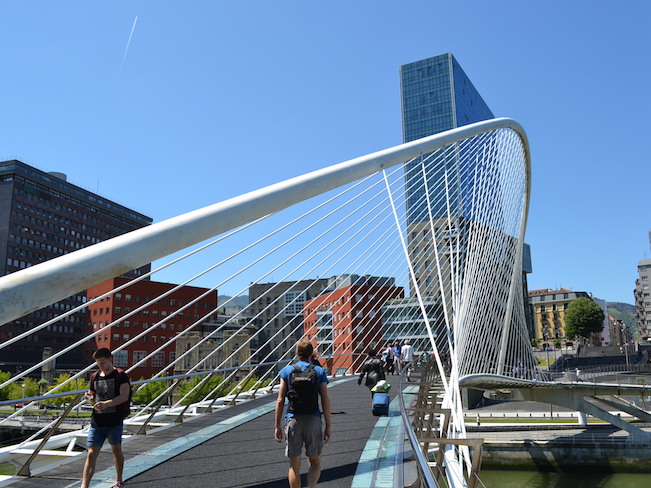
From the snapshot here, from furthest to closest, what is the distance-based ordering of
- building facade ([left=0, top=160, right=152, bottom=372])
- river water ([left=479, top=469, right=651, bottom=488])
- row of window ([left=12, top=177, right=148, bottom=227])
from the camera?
row of window ([left=12, top=177, right=148, bottom=227]) < building facade ([left=0, top=160, right=152, bottom=372]) < river water ([left=479, top=469, right=651, bottom=488])

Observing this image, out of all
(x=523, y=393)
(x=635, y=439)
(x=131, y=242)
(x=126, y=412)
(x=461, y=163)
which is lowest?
(x=635, y=439)

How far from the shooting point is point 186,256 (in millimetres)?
6668

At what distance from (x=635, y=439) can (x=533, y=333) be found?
317 ft

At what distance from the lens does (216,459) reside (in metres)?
5.67

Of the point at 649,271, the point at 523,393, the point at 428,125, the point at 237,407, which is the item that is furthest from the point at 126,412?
the point at 649,271

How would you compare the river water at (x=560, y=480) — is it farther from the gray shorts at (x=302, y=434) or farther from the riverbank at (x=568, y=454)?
the gray shorts at (x=302, y=434)

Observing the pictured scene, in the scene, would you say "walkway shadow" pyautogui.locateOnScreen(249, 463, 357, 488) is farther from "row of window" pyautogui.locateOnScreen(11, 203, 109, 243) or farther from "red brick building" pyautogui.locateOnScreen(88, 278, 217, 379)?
"row of window" pyautogui.locateOnScreen(11, 203, 109, 243)

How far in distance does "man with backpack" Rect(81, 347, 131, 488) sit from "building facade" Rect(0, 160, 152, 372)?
74.3m

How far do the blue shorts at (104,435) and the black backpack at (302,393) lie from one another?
1.68 m

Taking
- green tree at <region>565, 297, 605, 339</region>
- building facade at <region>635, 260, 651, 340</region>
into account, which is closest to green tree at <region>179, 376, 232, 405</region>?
green tree at <region>565, 297, 605, 339</region>

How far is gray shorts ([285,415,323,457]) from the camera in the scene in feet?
13.4

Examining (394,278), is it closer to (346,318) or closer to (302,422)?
(302,422)

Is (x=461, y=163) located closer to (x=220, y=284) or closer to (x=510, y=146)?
(x=510, y=146)

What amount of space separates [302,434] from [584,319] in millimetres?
93946
